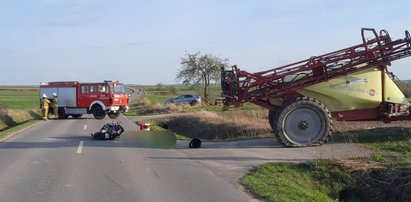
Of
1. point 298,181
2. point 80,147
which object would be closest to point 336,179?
point 298,181

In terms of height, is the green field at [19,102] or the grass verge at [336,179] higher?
the grass verge at [336,179]

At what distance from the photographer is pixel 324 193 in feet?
34.6

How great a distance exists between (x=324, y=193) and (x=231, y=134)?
13.7m

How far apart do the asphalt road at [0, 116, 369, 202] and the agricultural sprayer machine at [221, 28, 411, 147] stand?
83cm

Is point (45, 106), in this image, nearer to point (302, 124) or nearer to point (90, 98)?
point (90, 98)

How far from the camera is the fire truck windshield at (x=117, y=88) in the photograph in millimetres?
38934

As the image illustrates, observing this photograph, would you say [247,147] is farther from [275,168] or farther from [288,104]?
[275,168]

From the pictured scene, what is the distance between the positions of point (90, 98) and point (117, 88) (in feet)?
6.76

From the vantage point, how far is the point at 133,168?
12375 millimetres

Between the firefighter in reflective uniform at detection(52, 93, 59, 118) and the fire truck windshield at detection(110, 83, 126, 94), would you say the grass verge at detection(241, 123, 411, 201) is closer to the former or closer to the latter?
the fire truck windshield at detection(110, 83, 126, 94)

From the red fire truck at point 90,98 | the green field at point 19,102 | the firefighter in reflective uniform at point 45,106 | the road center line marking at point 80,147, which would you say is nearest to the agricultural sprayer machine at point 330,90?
the road center line marking at point 80,147

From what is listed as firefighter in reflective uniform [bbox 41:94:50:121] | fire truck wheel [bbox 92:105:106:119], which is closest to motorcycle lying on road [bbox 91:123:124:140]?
fire truck wheel [bbox 92:105:106:119]

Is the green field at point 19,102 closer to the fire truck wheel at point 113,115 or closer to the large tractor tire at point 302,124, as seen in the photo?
the fire truck wheel at point 113,115

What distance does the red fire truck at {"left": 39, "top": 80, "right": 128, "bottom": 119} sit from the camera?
38.6 metres
